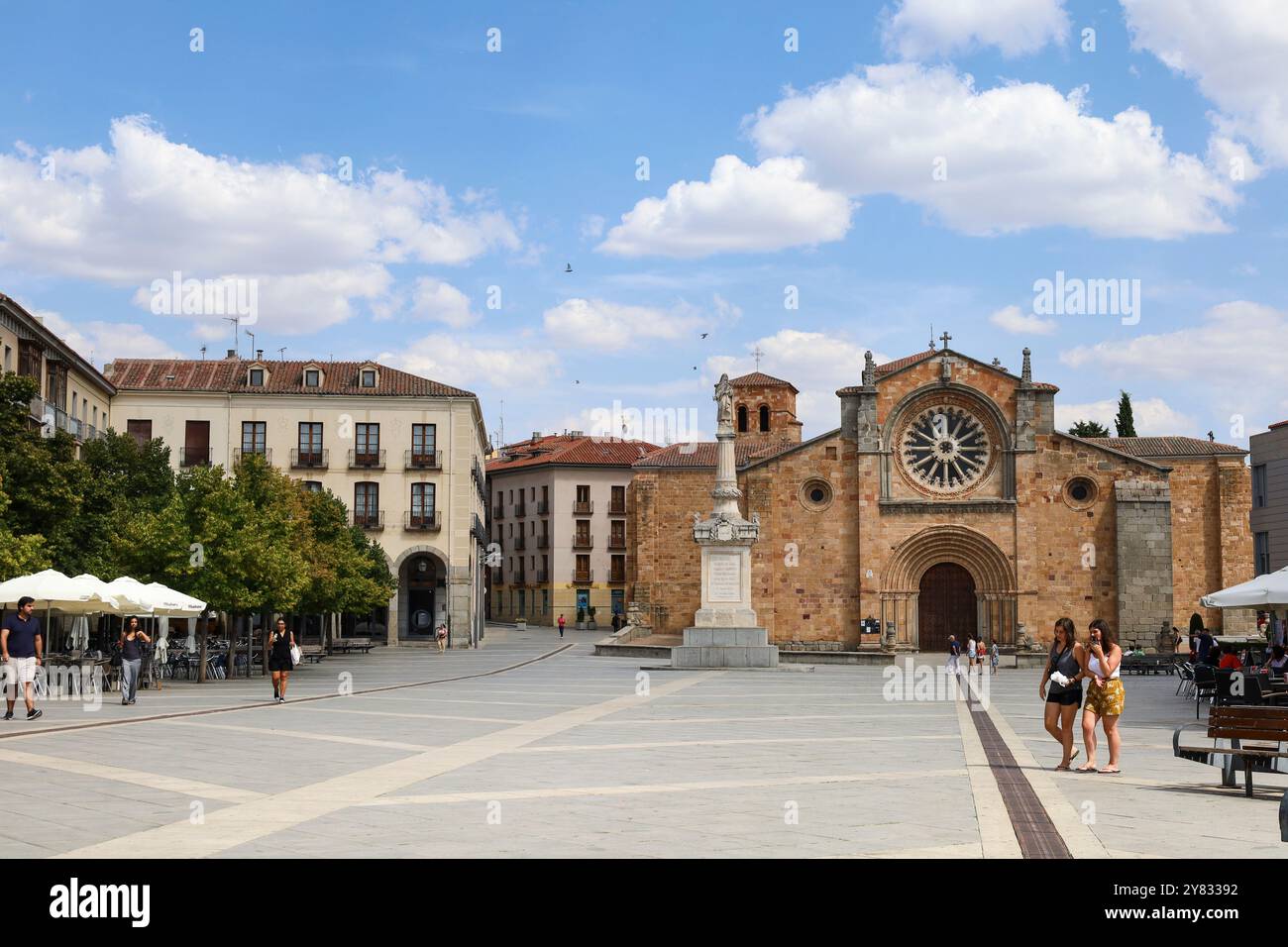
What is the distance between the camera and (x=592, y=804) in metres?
10.5

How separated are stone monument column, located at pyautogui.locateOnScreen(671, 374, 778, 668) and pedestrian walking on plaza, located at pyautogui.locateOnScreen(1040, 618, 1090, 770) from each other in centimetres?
2231

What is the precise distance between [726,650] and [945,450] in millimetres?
17217

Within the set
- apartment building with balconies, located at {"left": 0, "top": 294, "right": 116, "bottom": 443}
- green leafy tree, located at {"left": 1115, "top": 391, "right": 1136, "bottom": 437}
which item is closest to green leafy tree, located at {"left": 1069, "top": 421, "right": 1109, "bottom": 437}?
green leafy tree, located at {"left": 1115, "top": 391, "right": 1136, "bottom": 437}

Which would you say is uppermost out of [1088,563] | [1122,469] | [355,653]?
[1122,469]

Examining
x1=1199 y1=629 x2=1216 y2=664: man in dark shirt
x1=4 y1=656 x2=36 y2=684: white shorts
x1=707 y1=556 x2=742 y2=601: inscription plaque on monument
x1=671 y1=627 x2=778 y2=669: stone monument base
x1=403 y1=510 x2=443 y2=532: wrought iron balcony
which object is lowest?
x1=671 y1=627 x2=778 y2=669: stone monument base

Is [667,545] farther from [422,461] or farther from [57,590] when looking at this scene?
[57,590]

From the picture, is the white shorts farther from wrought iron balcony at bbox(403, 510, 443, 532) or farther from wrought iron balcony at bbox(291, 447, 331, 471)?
wrought iron balcony at bbox(291, 447, 331, 471)

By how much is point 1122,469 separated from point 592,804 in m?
42.4

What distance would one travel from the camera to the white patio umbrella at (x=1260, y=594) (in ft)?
65.8

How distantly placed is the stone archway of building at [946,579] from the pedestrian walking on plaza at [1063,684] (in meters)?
35.7

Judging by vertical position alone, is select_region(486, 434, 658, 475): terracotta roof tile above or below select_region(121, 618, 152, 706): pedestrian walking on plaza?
above

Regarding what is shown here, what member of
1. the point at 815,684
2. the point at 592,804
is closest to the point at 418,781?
the point at 592,804

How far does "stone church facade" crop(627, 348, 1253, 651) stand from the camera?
48.7 meters
